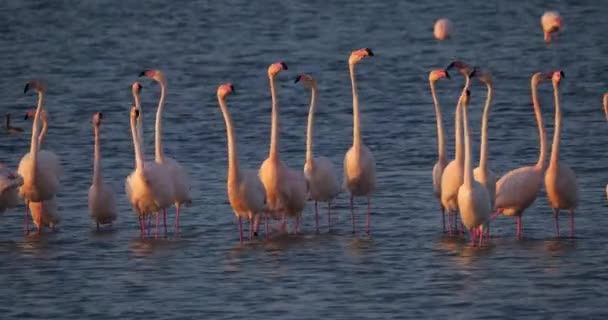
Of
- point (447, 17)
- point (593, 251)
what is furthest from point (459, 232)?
point (447, 17)

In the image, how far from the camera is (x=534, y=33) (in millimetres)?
33562

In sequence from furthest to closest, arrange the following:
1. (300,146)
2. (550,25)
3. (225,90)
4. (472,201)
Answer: (550,25)
(300,146)
(225,90)
(472,201)

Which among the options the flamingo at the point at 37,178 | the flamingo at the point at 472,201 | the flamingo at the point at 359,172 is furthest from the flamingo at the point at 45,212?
the flamingo at the point at 472,201

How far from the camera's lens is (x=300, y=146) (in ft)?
68.0

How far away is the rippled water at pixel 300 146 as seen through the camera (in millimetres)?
13164

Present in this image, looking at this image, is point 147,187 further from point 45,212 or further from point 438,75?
point 438,75

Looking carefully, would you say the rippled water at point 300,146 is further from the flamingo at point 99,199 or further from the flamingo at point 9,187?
the flamingo at point 9,187

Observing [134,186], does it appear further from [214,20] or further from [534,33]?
[214,20]

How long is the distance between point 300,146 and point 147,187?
586 cm

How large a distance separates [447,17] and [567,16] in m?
2.57

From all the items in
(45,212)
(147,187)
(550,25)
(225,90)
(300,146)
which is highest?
(550,25)

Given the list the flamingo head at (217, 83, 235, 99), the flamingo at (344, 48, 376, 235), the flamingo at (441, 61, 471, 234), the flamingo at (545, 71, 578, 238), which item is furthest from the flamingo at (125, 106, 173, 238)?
the flamingo at (545, 71, 578, 238)

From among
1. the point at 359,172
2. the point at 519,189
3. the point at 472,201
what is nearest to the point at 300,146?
the point at 359,172

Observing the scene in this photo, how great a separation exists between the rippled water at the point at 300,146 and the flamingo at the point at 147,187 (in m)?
0.36
